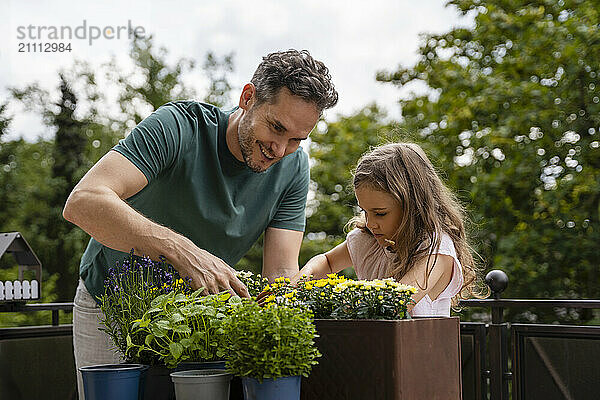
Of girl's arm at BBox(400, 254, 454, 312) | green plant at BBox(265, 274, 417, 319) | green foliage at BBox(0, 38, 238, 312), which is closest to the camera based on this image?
green plant at BBox(265, 274, 417, 319)

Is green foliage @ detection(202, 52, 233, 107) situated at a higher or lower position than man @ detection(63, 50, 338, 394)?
higher

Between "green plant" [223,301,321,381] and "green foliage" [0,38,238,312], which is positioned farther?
"green foliage" [0,38,238,312]

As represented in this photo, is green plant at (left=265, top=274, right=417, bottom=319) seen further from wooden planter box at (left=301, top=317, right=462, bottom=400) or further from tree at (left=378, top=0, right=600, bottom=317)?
tree at (left=378, top=0, right=600, bottom=317)

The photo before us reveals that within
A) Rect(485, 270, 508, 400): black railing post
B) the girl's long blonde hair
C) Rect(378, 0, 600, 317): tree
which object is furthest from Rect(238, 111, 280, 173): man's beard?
Rect(378, 0, 600, 317): tree

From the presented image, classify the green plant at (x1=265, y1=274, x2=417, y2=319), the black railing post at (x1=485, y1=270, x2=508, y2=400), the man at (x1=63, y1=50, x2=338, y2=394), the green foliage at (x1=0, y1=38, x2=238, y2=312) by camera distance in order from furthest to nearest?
1. the green foliage at (x1=0, y1=38, x2=238, y2=312)
2. the black railing post at (x1=485, y1=270, x2=508, y2=400)
3. the man at (x1=63, y1=50, x2=338, y2=394)
4. the green plant at (x1=265, y1=274, x2=417, y2=319)

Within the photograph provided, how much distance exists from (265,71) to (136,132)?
368 millimetres

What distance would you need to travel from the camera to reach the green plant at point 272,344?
99cm

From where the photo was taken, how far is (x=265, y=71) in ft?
5.61

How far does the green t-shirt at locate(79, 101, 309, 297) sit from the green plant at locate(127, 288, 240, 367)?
2.03 feet

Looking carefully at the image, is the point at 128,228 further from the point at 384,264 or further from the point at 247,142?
the point at 384,264

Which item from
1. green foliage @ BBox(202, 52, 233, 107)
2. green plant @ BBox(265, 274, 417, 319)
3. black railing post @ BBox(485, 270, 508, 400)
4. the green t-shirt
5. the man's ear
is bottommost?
black railing post @ BBox(485, 270, 508, 400)

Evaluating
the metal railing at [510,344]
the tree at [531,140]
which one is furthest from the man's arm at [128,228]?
the tree at [531,140]

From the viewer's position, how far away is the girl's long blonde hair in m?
1.80

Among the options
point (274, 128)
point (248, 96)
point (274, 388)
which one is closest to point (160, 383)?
point (274, 388)
